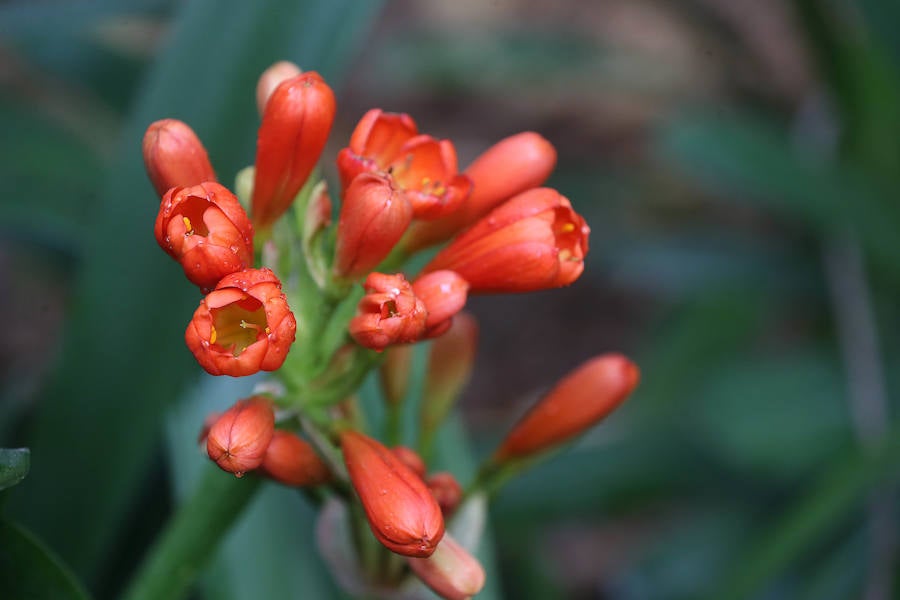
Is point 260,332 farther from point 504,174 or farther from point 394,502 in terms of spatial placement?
point 504,174

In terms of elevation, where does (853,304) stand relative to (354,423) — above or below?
above

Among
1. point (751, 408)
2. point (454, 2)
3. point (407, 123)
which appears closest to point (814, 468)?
point (751, 408)

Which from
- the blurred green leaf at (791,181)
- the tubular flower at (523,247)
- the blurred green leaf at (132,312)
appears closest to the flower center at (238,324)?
the tubular flower at (523,247)

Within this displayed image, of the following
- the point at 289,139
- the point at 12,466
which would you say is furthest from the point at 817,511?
the point at 12,466

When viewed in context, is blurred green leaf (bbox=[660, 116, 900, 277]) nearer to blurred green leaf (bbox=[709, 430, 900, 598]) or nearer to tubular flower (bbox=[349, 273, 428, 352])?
blurred green leaf (bbox=[709, 430, 900, 598])

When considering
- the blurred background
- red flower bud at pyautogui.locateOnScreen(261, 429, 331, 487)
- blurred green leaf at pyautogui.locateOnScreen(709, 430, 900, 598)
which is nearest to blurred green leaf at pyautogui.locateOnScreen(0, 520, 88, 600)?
the blurred background

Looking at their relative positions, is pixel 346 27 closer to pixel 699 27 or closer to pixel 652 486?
pixel 652 486
